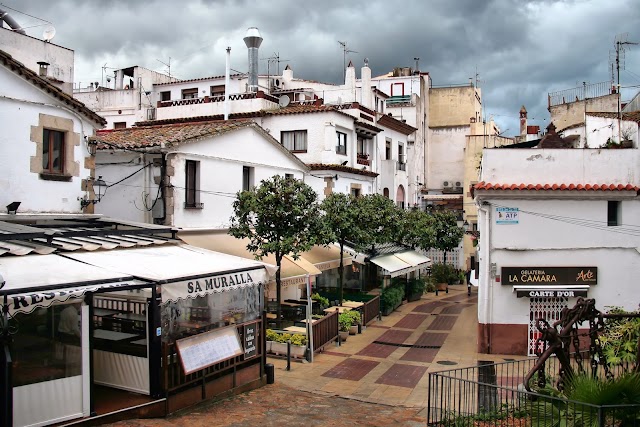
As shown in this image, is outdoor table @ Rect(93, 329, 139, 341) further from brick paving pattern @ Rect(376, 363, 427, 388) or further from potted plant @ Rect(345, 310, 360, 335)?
potted plant @ Rect(345, 310, 360, 335)

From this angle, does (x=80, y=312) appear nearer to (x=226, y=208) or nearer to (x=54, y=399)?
(x=54, y=399)

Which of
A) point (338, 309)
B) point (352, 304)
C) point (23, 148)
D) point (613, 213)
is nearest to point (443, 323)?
point (352, 304)

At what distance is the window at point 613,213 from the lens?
20.4 meters

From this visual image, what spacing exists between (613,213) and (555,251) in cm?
248

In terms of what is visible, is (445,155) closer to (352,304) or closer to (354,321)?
(352,304)

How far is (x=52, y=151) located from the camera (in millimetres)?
17047

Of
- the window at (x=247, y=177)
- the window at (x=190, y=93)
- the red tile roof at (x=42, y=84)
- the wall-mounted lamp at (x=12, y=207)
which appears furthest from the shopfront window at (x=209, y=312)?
the window at (x=190, y=93)

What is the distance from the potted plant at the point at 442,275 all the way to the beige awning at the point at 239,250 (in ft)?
56.9

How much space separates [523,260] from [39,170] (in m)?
15.4

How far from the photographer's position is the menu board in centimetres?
1239

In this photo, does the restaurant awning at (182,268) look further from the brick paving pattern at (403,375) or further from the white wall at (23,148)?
the brick paving pattern at (403,375)

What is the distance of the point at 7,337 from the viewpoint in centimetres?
962

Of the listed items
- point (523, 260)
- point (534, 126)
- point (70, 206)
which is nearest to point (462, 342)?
point (523, 260)

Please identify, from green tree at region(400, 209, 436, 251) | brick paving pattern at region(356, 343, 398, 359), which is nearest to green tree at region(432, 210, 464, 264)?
green tree at region(400, 209, 436, 251)
